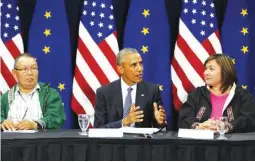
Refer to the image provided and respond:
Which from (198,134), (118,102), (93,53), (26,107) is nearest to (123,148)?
(198,134)

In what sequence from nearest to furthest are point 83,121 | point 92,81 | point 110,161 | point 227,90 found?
point 110,161
point 83,121
point 227,90
point 92,81

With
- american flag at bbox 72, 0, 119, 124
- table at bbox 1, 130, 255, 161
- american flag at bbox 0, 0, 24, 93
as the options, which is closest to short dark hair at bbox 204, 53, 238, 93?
table at bbox 1, 130, 255, 161

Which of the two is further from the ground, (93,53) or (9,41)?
(9,41)

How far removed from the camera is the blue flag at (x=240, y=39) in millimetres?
4957

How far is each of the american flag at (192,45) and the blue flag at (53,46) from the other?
1.05 meters

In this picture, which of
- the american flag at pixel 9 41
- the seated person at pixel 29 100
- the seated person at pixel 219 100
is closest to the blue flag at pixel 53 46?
the american flag at pixel 9 41

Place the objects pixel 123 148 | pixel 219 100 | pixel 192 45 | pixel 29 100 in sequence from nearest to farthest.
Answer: pixel 123 148, pixel 219 100, pixel 29 100, pixel 192 45

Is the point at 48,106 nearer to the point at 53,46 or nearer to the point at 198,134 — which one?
the point at 53,46

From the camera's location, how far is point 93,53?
5.01 m

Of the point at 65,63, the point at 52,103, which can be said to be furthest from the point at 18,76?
the point at 65,63

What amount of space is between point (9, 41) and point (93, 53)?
83 cm

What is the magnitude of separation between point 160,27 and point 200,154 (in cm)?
201

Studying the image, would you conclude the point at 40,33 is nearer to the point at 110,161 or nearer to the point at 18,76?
the point at 18,76

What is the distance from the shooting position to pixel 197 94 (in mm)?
4207
